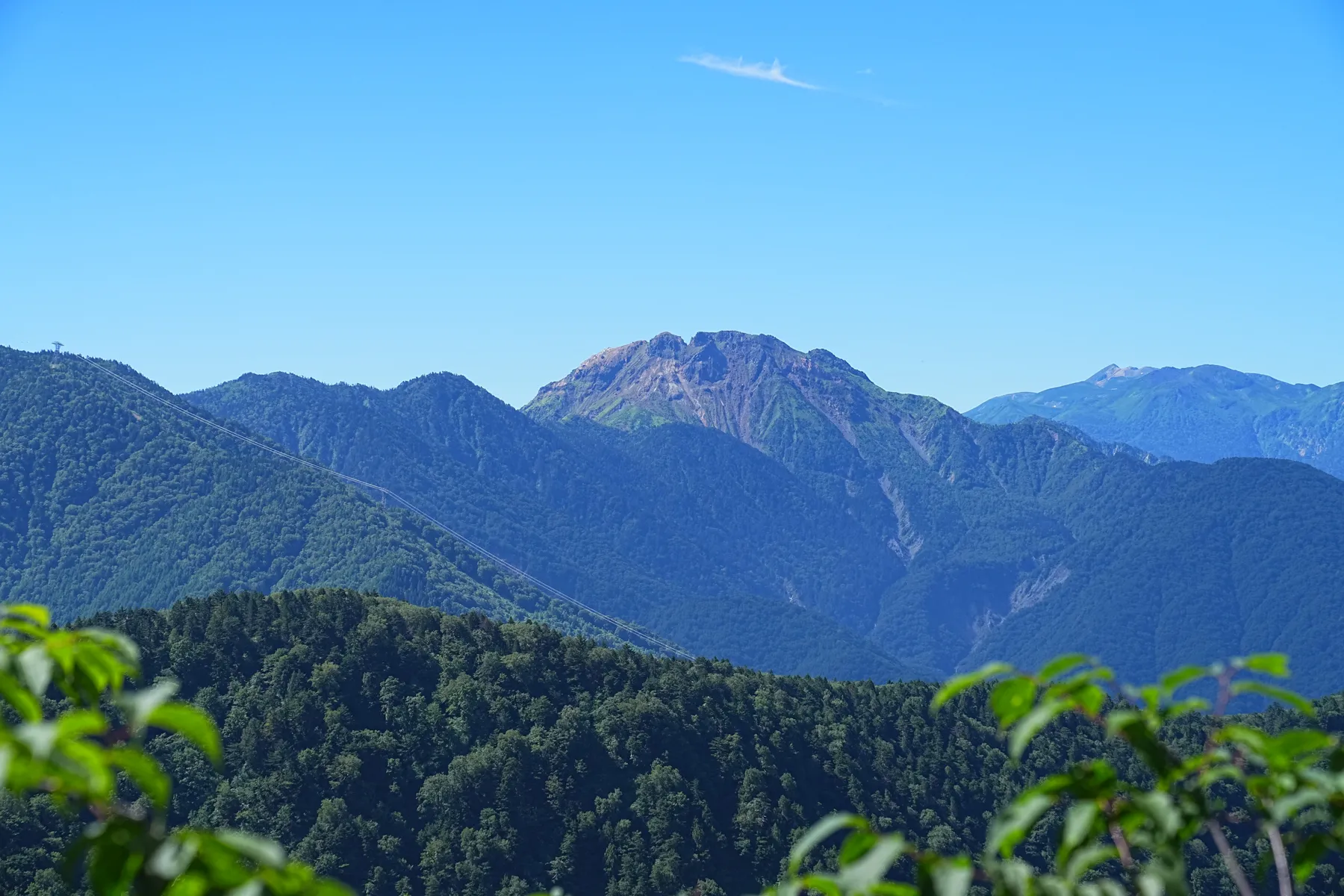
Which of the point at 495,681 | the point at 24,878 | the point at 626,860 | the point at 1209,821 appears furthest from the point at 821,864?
the point at 1209,821

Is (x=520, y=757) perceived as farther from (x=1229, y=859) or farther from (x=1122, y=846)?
(x=1229, y=859)

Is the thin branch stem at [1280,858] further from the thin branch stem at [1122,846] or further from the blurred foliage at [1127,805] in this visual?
the thin branch stem at [1122,846]

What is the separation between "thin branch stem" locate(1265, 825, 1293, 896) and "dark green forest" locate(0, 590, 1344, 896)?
101m

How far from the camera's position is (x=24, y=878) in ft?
289

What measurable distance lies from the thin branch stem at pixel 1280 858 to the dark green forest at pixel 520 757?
332 feet

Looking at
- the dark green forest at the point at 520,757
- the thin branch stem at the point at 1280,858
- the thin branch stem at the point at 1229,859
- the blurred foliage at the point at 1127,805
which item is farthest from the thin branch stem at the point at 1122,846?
the dark green forest at the point at 520,757

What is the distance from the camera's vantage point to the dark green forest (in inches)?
4464

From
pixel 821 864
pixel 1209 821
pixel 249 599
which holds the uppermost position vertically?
pixel 1209 821

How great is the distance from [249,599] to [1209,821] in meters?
137

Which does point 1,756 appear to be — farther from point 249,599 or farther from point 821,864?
point 249,599

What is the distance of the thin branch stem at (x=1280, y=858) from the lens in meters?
5.78

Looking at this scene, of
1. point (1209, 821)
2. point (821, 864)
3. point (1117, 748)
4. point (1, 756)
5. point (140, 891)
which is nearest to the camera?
point (1, 756)

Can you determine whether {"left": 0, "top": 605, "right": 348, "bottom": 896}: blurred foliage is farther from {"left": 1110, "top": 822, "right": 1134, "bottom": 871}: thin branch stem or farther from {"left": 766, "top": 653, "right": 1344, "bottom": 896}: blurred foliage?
{"left": 1110, "top": 822, "right": 1134, "bottom": 871}: thin branch stem

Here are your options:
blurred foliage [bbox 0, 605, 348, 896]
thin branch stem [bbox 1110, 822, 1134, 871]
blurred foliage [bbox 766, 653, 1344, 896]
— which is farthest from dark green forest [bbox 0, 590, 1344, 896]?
thin branch stem [bbox 1110, 822, 1134, 871]
